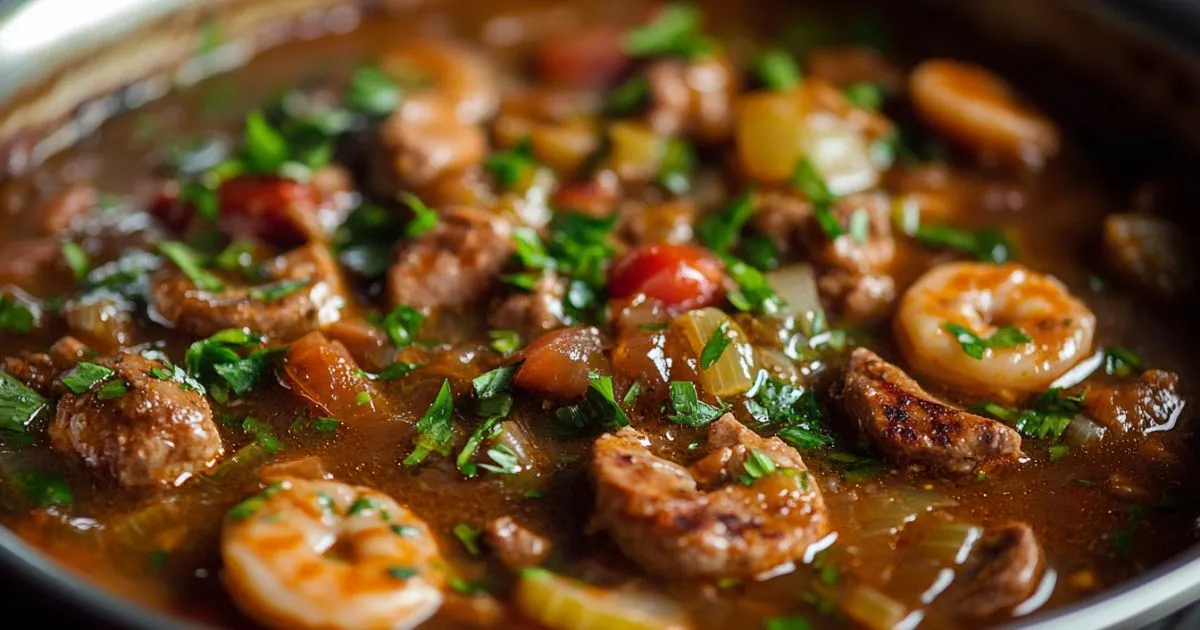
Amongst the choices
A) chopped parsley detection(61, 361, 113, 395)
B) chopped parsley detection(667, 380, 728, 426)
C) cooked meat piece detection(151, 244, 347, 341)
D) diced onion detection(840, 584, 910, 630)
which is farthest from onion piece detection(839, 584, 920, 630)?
chopped parsley detection(61, 361, 113, 395)

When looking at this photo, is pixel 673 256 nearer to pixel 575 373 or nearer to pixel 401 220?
pixel 575 373

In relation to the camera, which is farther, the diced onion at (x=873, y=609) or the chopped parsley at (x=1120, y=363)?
the chopped parsley at (x=1120, y=363)

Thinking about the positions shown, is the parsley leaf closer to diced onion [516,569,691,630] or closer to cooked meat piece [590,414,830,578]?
cooked meat piece [590,414,830,578]

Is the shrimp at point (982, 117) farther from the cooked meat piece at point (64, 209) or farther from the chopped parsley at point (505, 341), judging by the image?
the cooked meat piece at point (64, 209)

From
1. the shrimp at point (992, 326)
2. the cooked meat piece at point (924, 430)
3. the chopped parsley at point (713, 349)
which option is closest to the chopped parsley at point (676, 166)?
the shrimp at point (992, 326)

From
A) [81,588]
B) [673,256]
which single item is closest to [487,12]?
[673,256]

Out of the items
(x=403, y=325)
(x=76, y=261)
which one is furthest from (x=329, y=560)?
(x=76, y=261)

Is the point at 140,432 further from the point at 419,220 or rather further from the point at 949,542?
the point at 949,542
